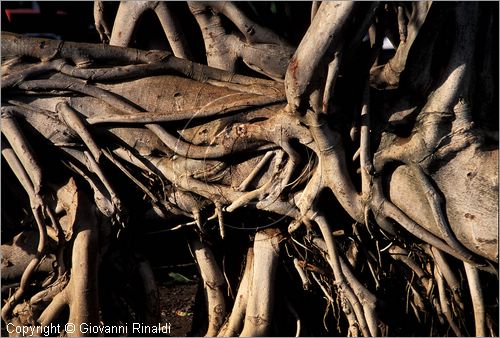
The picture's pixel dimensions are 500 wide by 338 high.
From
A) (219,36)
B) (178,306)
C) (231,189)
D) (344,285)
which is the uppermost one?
(219,36)

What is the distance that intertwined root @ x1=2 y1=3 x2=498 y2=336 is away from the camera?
3770 mm

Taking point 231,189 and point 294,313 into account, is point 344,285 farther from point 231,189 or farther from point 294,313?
point 231,189

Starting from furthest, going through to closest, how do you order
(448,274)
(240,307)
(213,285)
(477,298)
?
(213,285), (240,307), (448,274), (477,298)

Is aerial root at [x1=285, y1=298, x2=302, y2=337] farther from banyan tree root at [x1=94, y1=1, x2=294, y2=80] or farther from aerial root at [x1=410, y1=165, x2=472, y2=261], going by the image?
banyan tree root at [x1=94, y1=1, x2=294, y2=80]

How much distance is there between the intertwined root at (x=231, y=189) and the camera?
377 centimetres

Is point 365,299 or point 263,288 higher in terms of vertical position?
point 263,288

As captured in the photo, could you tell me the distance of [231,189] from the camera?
4.11 meters

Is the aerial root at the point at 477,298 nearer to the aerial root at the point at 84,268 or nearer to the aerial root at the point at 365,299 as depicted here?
the aerial root at the point at 365,299

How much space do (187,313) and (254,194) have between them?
94.0 inches

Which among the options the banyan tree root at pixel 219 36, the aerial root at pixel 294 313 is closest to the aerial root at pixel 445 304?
the aerial root at pixel 294 313

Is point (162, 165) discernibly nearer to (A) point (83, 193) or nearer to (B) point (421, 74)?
(A) point (83, 193)

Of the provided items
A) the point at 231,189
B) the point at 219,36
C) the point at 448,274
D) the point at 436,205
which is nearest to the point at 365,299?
the point at 448,274

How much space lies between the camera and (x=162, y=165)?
13.6ft

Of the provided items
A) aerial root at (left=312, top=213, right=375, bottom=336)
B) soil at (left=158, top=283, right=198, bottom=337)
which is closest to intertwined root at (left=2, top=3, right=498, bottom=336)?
aerial root at (left=312, top=213, right=375, bottom=336)
